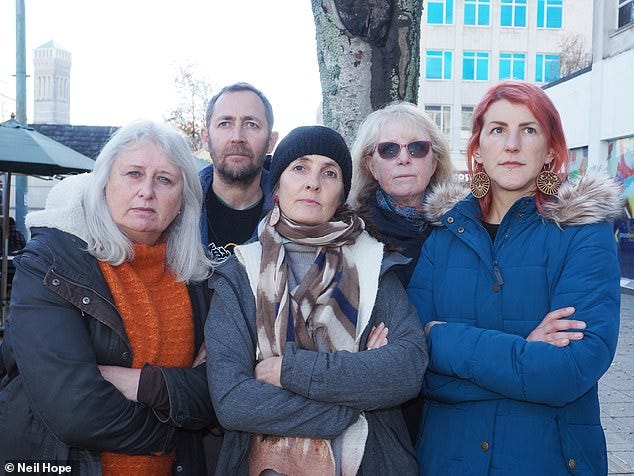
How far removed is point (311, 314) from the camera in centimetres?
239

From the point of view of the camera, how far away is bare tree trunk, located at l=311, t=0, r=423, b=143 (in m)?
Answer: 3.55

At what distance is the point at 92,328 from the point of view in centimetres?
231

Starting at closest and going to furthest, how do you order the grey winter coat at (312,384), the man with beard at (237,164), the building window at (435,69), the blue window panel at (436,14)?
the grey winter coat at (312,384) → the man with beard at (237,164) → the blue window panel at (436,14) → the building window at (435,69)

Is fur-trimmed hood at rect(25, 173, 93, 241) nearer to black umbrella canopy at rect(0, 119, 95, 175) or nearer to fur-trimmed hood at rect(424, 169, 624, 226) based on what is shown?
fur-trimmed hood at rect(424, 169, 624, 226)

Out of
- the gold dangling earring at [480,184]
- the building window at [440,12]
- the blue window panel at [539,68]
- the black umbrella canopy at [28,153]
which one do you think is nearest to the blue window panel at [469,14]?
the building window at [440,12]

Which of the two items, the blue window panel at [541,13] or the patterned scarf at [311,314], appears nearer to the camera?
the patterned scarf at [311,314]

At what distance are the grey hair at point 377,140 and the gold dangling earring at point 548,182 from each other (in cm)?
76

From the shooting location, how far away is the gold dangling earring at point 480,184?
266 centimetres

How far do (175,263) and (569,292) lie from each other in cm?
154

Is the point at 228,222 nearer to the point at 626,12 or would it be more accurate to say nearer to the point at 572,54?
the point at 626,12

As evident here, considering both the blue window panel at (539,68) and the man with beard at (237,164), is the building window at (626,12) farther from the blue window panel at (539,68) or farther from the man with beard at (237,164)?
the blue window panel at (539,68)

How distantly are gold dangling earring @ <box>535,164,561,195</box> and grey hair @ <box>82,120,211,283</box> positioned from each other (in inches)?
55.2

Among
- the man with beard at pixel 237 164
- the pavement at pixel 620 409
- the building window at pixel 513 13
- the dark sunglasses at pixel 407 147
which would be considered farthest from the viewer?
the building window at pixel 513 13

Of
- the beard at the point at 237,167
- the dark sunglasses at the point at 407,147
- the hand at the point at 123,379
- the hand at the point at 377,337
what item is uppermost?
the dark sunglasses at the point at 407,147
